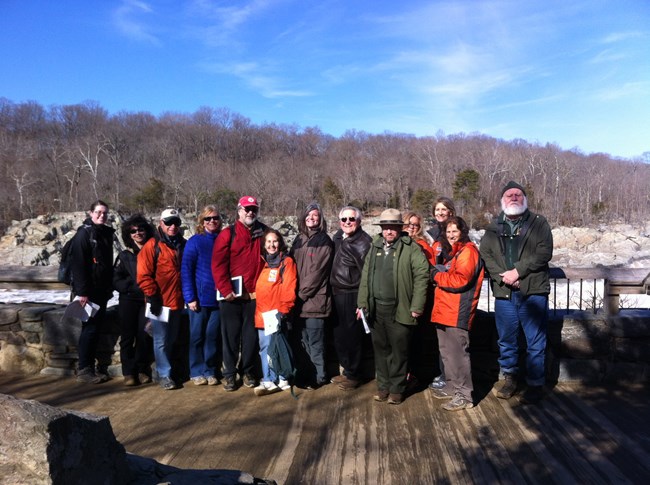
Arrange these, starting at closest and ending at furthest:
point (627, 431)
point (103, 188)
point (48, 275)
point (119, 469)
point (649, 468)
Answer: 1. point (119, 469)
2. point (649, 468)
3. point (627, 431)
4. point (48, 275)
5. point (103, 188)

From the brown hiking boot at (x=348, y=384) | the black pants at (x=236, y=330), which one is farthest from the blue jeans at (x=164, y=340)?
the brown hiking boot at (x=348, y=384)

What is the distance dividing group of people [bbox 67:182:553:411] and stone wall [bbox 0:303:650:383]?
0.82 feet

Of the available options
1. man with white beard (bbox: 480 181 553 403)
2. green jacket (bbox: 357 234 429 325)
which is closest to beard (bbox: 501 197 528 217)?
man with white beard (bbox: 480 181 553 403)

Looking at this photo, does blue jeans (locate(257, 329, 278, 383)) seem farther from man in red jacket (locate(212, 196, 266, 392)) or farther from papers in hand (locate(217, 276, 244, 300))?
papers in hand (locate(217, 276, 244, 300))

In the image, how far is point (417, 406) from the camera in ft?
13.1

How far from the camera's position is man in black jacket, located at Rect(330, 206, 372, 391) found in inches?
171

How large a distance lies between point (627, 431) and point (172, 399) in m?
3.52

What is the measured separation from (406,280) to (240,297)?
1.46 metres

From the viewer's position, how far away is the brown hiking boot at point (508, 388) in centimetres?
405

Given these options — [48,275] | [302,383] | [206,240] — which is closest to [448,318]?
[302,383]

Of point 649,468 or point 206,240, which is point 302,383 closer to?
point 206,240

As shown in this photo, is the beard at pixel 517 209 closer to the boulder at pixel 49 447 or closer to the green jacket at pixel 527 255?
the green jacket at pixel 527 255

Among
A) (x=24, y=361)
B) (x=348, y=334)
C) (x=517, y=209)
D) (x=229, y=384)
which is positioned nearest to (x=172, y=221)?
(x=229, y=384)

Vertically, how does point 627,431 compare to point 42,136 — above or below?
below
